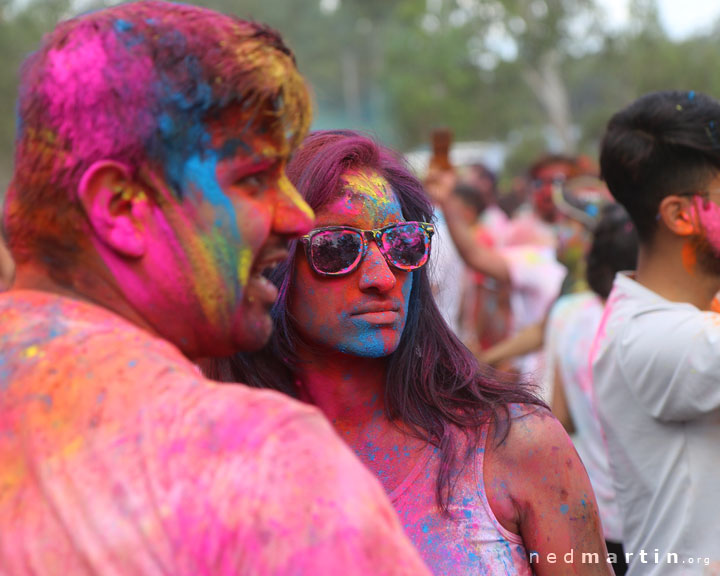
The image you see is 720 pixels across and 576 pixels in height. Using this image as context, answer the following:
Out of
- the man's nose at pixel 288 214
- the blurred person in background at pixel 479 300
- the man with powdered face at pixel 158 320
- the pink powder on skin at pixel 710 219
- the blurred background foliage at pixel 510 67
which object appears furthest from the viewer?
the blurred background foliage at pixel 510 67

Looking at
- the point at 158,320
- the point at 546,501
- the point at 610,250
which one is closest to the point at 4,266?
the point at 610,250

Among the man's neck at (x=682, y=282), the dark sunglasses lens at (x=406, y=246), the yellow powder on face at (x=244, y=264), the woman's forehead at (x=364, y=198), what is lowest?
the man's neck at (x=682, y=282)

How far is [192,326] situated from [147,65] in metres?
0.39

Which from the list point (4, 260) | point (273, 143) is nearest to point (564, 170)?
point (4, 260)

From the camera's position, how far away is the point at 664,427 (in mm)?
2807

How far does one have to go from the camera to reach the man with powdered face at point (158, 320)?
3.40 ft

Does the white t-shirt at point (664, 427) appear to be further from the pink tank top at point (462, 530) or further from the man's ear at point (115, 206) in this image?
the man's ear at point (115, 206)

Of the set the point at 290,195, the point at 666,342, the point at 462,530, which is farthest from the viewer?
the point at 666,342

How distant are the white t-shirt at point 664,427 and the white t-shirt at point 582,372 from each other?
2.77 feet

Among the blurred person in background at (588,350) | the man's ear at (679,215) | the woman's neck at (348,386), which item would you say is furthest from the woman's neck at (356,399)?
the blurred person in background at (588,350)

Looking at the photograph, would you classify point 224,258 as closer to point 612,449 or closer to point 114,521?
point 114,521

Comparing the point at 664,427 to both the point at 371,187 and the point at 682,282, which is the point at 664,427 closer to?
the point at 682,282

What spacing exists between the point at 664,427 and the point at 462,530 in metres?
1.03

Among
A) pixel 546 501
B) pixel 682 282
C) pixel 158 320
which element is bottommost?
pixel 546 501
